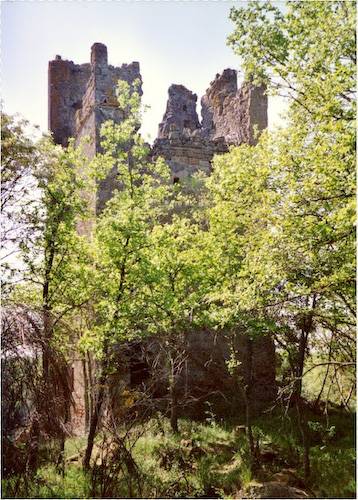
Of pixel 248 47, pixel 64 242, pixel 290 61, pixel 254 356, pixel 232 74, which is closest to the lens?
pixel 290 61

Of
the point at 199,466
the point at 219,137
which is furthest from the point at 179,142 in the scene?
the point at 199,466

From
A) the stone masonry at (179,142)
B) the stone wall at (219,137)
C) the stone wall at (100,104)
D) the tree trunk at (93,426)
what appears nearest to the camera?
the tree trunk at (93,426)

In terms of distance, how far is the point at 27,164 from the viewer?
685 cm

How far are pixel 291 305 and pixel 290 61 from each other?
4385 mm

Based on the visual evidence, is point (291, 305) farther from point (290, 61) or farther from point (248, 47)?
point (248, 47)

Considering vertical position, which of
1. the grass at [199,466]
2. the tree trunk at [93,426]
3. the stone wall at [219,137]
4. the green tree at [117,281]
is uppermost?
the stone wall at [219,137]

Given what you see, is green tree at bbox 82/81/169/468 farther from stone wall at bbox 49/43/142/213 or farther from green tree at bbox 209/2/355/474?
stone wall at bbox 49/43/142/213

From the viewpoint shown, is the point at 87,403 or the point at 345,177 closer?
the point at 345,177

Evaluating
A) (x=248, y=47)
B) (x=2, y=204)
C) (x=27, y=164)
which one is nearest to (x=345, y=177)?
(x=248, y=47)

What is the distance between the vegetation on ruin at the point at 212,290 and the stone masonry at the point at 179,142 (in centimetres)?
123

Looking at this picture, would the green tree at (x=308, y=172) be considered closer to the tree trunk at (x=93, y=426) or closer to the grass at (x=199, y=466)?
the grass at (x=199, y=466)

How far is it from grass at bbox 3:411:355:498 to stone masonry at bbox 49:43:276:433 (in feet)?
4.66

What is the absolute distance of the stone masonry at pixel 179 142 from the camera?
45.4 feet

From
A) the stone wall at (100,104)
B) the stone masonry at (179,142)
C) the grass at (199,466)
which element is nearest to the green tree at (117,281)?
the stone masonry at (179,142)
